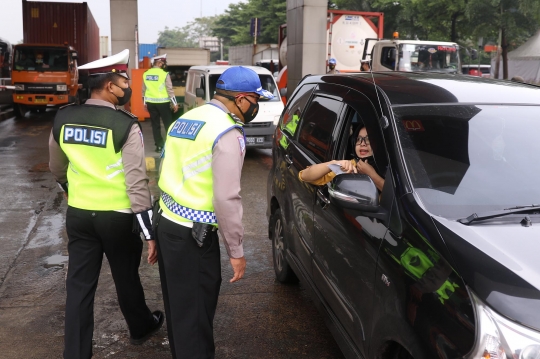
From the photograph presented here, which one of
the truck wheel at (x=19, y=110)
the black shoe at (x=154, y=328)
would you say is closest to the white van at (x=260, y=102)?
the black shoe at (x=154, y=328)

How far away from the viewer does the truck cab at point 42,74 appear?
2033cm

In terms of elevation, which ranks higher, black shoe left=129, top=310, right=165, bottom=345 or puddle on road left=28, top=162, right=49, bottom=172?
black shoe left=129, top=310, right=165, bottom=345

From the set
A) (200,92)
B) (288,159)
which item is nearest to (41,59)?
(200,92)

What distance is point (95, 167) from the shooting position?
343cm

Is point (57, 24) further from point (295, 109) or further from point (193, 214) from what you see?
point (193, 214)

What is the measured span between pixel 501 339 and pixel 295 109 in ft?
10.7

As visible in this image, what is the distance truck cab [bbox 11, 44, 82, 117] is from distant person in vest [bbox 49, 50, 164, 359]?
58.4 feet

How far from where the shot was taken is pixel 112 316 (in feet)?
14.8

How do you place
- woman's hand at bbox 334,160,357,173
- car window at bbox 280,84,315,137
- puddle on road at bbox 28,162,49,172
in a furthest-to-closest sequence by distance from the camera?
puddle on road at bbox 28,162,49,172 < car window at bbox 280,84,315,137 < woman's hand at bbox 334,160,357,173

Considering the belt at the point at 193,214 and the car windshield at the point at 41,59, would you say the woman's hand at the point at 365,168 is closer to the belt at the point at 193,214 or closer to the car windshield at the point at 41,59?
the belt at the point at 193,214

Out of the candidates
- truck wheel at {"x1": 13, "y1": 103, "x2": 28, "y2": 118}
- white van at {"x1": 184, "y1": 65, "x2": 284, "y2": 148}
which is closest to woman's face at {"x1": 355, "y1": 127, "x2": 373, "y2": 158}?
white van at {"x1": 184, "y1": 65, "x2": 284, "y2": 148}

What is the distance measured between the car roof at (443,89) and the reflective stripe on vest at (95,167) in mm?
1496

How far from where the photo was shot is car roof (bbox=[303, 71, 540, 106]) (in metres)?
3.32

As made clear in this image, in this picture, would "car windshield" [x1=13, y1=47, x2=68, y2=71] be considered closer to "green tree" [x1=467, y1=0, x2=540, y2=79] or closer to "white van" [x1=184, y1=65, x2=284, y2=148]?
"white van" [x1=184, y1=65, x2=284, y2=148]
